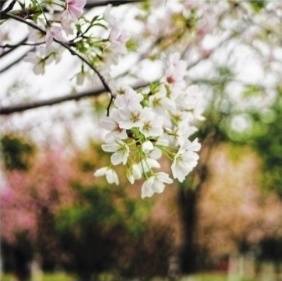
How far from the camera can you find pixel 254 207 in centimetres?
4025

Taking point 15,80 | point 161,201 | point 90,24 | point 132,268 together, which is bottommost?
point 161,201

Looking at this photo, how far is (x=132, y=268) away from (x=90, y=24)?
11350 millimetres

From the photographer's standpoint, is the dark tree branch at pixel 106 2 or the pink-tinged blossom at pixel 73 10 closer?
the pink-tinged blossom at pixel 73 10

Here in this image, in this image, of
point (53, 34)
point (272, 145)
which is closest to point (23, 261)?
point (272, 145)

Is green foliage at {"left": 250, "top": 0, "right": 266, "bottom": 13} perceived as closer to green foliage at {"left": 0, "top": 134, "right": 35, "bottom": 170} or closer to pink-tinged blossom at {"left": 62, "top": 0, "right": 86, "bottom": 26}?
pink-tinged blossom at {"left": 62, "top": 0, "right": 86, "bottom": 26}

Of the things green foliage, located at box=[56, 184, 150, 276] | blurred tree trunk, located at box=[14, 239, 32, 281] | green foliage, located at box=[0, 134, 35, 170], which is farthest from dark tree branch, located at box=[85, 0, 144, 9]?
blurred tree trunk, located at box=[14, 239, 32, 281]

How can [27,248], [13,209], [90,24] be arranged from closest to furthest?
[90,24], [13,209], [27,248]

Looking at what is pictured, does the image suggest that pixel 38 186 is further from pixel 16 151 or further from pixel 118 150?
pixel 118 150

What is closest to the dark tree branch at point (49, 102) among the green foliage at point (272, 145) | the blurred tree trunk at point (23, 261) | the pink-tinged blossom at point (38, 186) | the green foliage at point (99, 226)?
the green foliage at point (99, 226)

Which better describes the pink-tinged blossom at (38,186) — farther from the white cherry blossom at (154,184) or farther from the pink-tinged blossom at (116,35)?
the white cherry blossom at (154,184)

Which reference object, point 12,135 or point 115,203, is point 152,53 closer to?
point 12,135

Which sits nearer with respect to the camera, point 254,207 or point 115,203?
point 115,203

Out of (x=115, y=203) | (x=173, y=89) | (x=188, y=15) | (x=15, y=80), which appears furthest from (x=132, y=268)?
(x=173, y=89)

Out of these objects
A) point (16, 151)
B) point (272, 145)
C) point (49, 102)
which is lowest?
point (272, 145)
